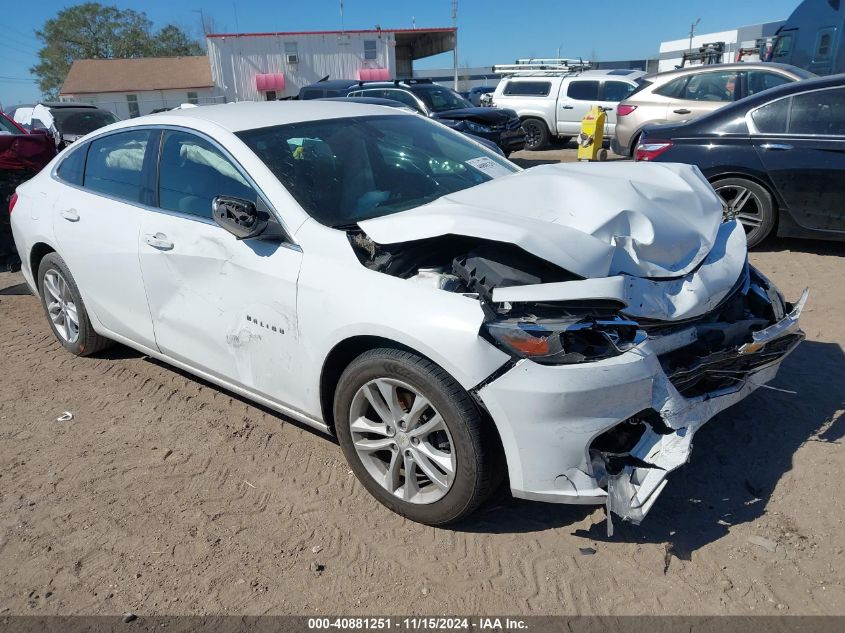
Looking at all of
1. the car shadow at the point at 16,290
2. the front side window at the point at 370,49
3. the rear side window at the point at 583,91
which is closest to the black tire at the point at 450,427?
the car shadow at the point at 16,290

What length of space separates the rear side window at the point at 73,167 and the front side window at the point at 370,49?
4388 centimetres

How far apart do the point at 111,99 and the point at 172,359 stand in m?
A: 53.3

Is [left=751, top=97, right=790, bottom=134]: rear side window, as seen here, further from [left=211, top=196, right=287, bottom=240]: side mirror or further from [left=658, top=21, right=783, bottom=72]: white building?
[left=658, top=21, right=783, bottom=72]: white building

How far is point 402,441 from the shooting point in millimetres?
2729

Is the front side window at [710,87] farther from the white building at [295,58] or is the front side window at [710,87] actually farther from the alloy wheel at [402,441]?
the white building at [295,58]

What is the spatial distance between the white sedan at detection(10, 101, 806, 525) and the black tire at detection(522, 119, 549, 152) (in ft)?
44.1

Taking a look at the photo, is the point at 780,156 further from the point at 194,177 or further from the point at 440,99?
the point at 440,99

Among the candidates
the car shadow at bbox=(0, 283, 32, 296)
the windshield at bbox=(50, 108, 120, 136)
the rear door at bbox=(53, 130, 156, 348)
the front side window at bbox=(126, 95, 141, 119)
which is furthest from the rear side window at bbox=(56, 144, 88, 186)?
the front side window at bbox=(126, 95, 141, 119)

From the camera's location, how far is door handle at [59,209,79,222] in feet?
13.5

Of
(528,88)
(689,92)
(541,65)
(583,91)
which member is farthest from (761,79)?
(541,65)

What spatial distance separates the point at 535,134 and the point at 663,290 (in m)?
14.8

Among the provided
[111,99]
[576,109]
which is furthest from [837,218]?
[111,99]

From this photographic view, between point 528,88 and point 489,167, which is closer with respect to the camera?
point 489,167

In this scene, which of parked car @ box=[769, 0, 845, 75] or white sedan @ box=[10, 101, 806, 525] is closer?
white sedan @ box=[10, 101, 806, 525]
